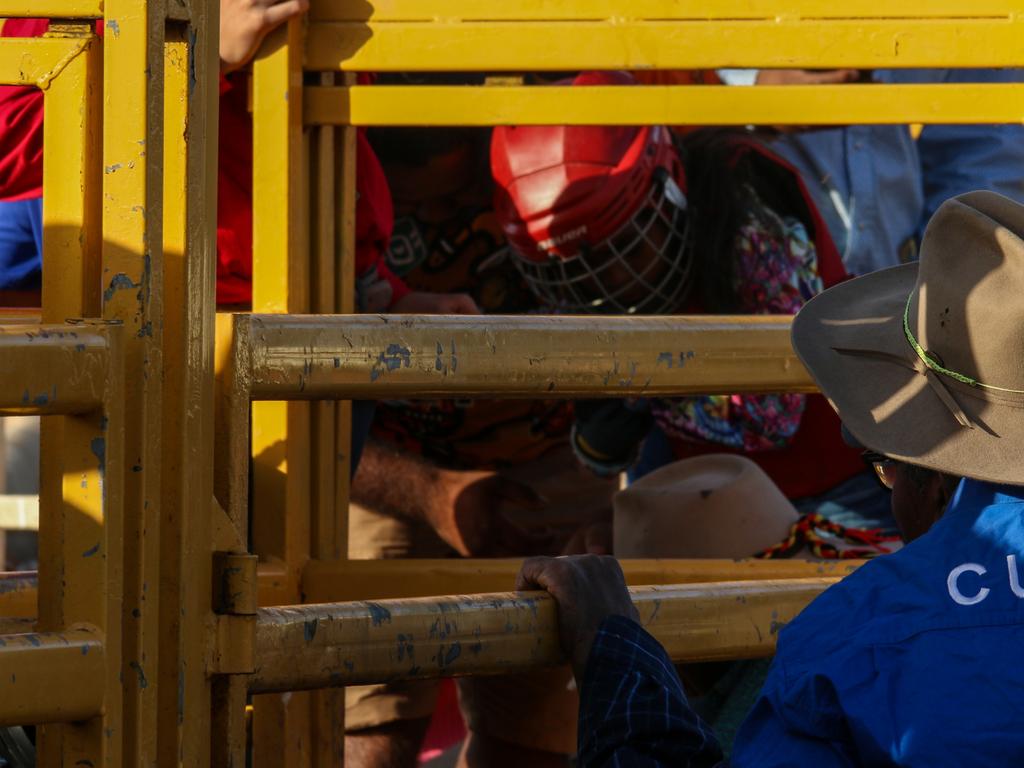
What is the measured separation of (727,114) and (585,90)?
0.22 metres

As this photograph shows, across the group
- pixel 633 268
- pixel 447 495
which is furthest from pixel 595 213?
pixel 447 495

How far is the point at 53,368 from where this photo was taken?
4.32ft

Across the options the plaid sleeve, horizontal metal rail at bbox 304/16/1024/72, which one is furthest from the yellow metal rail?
the plaid sleeve

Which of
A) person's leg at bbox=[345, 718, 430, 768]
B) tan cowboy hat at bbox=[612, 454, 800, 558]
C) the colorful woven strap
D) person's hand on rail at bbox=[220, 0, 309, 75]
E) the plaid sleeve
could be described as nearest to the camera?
the plaid sleeve

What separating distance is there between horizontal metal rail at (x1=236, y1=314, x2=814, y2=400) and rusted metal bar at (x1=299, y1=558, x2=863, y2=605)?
0.46 m

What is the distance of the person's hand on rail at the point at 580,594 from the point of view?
1.61 metres

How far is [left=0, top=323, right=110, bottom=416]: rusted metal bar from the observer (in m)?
1.29

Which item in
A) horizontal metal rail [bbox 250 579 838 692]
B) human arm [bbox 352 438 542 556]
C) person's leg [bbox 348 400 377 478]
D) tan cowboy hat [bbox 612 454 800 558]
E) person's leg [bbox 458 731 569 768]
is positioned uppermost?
person's leg [bbox 348 400 377 478]

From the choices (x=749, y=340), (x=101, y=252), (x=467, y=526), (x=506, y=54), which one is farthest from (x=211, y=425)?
(x=467, y=526)

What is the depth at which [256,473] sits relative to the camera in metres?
2.30

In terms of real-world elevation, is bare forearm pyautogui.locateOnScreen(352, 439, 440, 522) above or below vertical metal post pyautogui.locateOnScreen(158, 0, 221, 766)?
below

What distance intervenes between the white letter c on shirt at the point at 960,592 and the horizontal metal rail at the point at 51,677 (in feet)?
2.39

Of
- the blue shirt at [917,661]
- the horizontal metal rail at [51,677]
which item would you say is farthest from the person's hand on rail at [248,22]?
the blue shirt at [917,661]

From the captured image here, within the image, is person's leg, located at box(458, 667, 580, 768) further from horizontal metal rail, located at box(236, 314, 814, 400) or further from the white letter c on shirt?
the white letter c on shirt
